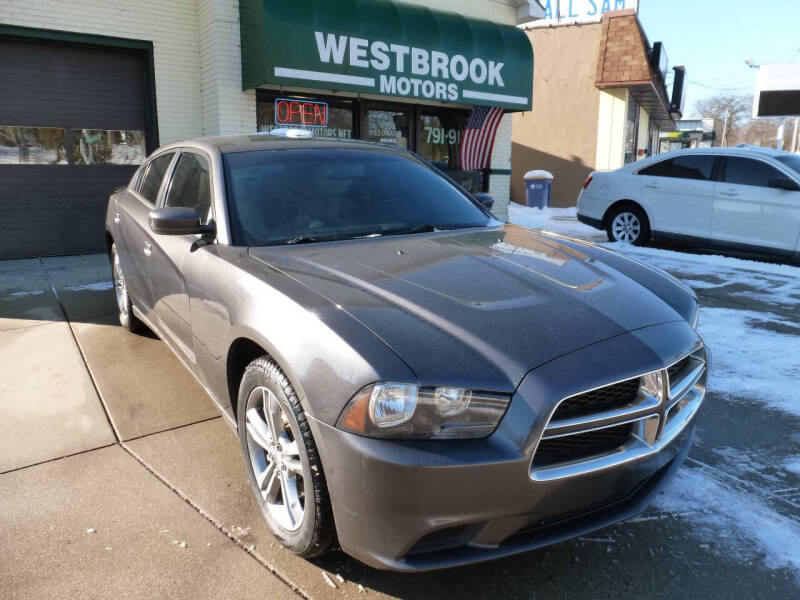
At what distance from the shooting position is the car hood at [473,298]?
1960mm

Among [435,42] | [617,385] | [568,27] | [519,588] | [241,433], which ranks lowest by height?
[519,588]

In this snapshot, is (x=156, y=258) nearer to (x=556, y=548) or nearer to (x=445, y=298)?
(x=445, y=298)

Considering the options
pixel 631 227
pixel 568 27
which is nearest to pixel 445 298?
pixel 631 227

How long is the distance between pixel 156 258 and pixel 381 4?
7.99 metres

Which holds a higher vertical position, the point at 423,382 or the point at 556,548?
the point at 423,382

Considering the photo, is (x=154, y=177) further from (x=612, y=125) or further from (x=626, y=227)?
(x=612, y=125)

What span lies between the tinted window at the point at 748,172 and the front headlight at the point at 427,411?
8.41m

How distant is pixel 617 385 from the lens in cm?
203

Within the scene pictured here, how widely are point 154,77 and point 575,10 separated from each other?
14639mm

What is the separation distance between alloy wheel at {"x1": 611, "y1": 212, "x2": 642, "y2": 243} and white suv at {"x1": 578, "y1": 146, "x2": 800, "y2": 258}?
15 millimetres

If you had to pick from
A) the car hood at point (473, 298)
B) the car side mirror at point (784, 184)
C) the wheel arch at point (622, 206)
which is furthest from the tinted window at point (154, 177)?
the car side mirror at point (784, 184)

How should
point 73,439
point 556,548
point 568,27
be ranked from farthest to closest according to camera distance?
point 568,27
point 73,439
point 556,548

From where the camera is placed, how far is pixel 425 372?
6.16ft

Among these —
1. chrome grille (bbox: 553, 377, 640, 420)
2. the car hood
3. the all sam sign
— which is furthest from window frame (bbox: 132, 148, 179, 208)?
the all sam sign
